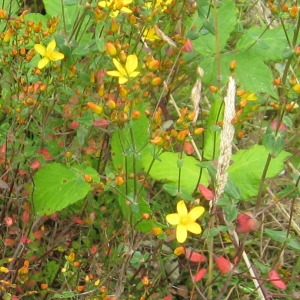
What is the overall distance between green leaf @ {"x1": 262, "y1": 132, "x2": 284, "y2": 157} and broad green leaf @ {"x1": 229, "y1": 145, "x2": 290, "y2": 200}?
36cm

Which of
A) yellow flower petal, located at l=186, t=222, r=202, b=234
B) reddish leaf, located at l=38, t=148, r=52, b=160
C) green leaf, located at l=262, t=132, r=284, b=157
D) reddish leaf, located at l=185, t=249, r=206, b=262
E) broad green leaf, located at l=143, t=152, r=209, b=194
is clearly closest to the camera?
green leaf, located at l=262, t=132, r=284, b=157

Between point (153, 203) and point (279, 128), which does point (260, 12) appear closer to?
point (153, 203)

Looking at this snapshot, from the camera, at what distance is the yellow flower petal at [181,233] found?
1.44 metres

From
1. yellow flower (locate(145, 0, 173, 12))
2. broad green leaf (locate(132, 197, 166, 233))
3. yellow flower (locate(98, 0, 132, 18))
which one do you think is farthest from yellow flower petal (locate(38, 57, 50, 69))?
broad green leaf (locate(132, 197, 166, 233))

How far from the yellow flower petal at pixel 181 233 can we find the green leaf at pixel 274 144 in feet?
0.96

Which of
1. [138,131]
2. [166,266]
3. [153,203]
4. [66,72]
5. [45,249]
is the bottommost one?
[166,266]

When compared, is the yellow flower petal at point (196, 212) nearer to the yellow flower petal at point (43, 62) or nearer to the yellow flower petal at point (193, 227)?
the yellow flower petal at point (193, 227)

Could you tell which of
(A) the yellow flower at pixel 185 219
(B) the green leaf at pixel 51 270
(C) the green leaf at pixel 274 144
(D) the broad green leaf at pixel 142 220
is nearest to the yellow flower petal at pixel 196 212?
(A) the yellow flower at pixel 185 219

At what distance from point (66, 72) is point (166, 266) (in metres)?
0.86

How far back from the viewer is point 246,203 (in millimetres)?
2393

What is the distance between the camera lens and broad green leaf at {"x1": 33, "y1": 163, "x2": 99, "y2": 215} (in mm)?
1724

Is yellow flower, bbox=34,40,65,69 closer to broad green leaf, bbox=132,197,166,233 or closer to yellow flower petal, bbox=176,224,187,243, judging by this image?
broad green leaf, bbox=132,197,166,233

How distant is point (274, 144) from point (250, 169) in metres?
0.41

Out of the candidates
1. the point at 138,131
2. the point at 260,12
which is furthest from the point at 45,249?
the point at 260,12
